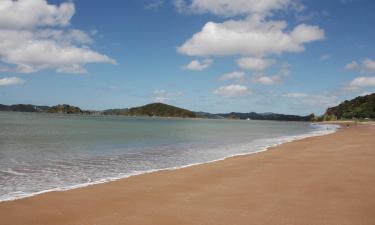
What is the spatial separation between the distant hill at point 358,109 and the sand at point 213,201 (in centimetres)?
17133

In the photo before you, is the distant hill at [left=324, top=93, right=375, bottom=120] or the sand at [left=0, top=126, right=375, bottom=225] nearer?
the sand at [left=0, top=126, right=375, bottom=225]

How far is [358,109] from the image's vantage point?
174 m

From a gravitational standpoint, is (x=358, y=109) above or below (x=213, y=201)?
above

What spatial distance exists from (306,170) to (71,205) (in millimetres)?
8577

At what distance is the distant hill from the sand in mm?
A: 171327

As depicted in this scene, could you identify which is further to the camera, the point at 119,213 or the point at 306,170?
the point at 306,170

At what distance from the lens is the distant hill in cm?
16740

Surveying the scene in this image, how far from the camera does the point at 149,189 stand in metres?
9.88

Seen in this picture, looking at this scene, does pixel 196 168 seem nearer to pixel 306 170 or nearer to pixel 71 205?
pixel 306 170

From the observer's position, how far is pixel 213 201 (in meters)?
8.42

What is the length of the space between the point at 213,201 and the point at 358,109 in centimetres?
18447

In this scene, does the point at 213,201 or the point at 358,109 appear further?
the point at 358,109

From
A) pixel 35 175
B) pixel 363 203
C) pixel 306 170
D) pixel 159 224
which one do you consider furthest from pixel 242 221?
pixel 35 175

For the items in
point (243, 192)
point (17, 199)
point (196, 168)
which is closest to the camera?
point (17, 199)
